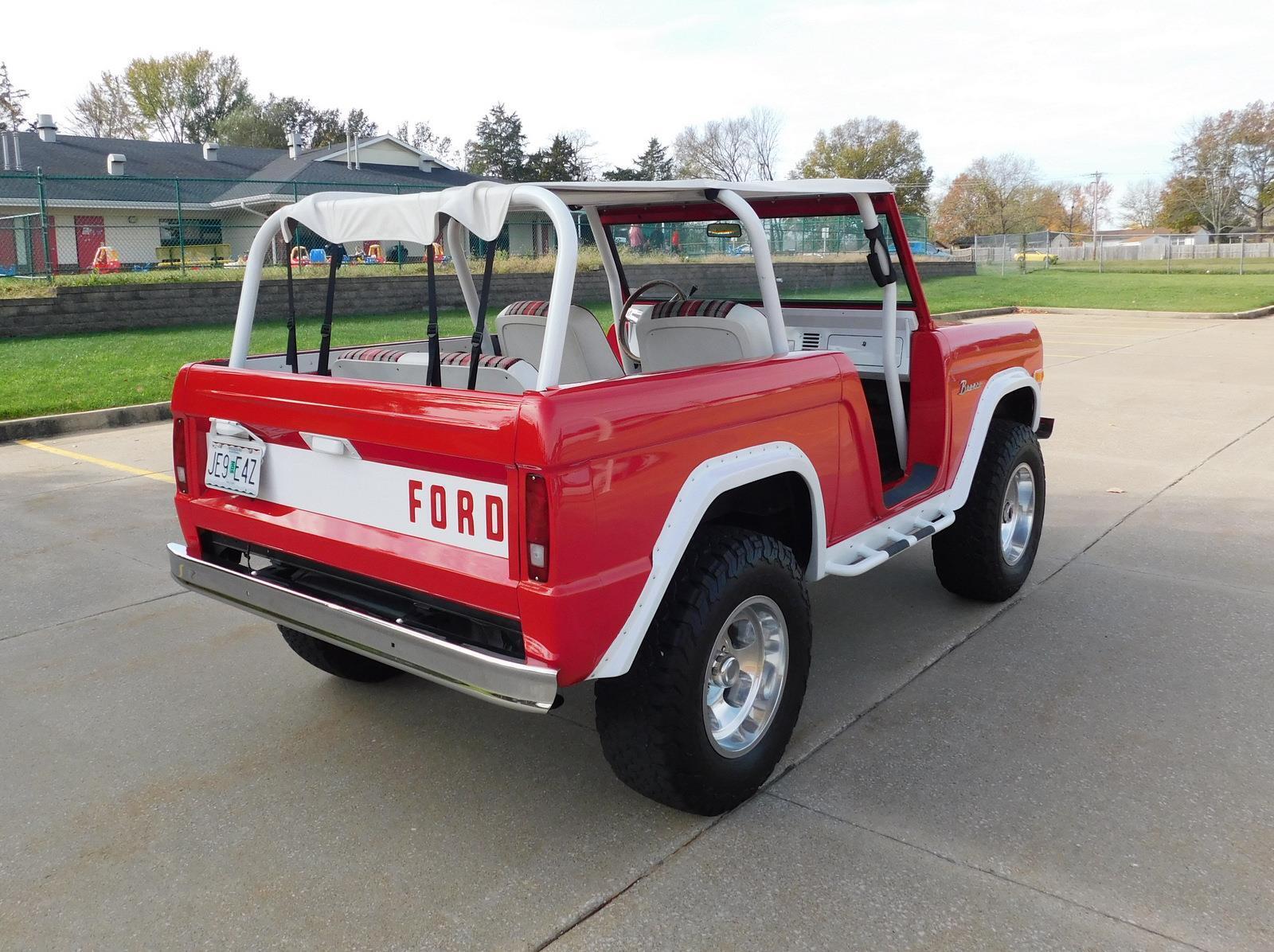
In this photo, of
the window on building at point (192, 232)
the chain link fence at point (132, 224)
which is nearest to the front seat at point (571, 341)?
the chain link fence at point (132, 224)

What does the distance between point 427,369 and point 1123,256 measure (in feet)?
219

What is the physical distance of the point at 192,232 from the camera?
28.0 meters

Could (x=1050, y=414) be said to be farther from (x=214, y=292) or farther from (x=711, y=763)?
(x=214, y=292)

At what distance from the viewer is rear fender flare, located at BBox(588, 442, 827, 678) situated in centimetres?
284

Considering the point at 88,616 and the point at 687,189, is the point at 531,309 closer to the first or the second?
the point at 687,189

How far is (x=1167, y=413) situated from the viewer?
10156mm

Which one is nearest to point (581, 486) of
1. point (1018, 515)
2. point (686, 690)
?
point (686, 690)

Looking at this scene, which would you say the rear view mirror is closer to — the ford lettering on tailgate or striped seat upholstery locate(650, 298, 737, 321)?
striped seat upholstery locate(650, 298, 737, 321)

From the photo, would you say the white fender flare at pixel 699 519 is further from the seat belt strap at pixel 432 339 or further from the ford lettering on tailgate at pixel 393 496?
the seat belt strap at pixel 432 339

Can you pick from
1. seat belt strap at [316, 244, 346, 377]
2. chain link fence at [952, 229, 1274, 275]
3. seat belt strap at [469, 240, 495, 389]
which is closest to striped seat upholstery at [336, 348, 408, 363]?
seat belt strap at [316, 244, 346, 377]

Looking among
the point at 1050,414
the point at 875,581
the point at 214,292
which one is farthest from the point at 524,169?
the point at 875,581

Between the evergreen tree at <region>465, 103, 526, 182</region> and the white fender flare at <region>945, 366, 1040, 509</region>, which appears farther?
the evergreen tree at <region>465, 103, 526, 182</region>

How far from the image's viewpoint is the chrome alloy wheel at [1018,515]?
16.6ft

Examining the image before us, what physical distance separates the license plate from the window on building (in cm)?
2367
